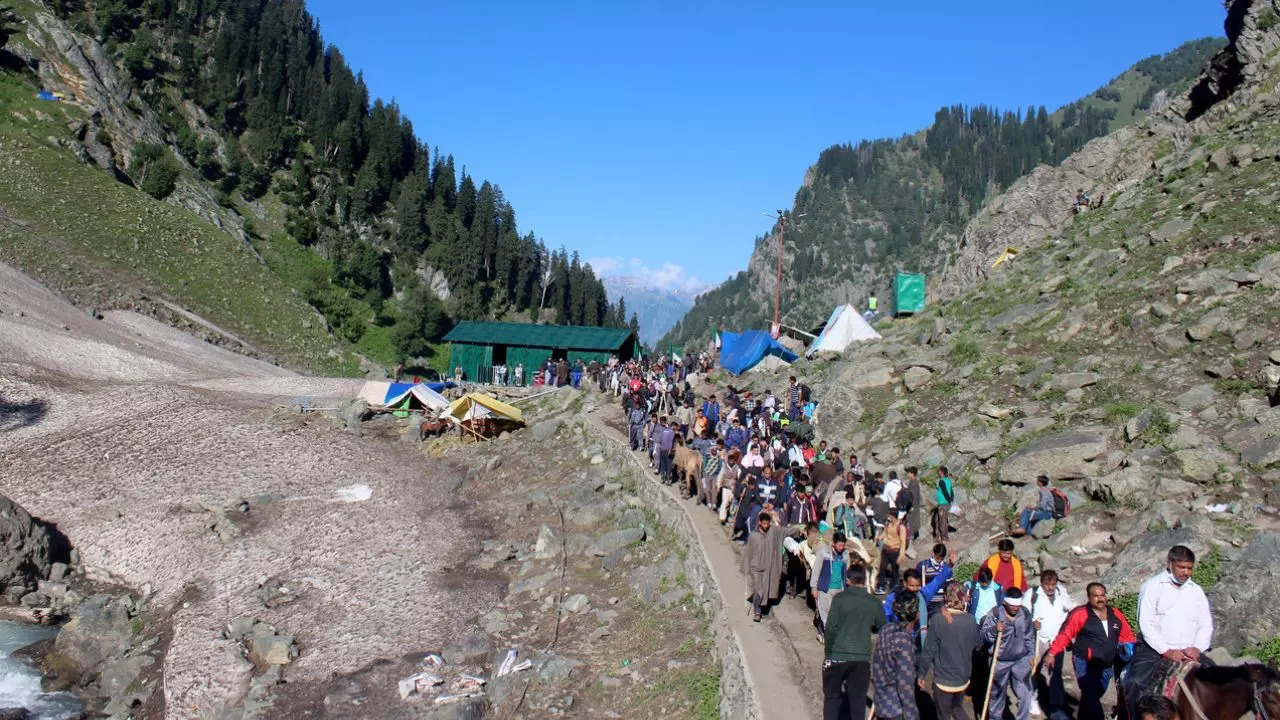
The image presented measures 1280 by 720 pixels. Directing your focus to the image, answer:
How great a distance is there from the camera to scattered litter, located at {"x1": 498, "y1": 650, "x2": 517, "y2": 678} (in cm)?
1638

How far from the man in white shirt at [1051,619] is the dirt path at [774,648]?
2665mm

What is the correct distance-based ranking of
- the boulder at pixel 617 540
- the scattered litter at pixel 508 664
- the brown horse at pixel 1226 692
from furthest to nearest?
the boulder at pixel 617 540 < the scattered litter at pixel 508 664 < the brown horse at pixel 1226 692

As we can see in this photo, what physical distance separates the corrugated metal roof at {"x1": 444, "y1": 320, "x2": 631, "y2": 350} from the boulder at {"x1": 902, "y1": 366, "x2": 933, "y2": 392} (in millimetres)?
25624

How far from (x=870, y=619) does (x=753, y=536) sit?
4.33 metres

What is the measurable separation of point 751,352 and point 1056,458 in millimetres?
22302

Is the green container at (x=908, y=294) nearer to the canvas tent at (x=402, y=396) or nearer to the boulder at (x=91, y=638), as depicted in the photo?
the canvas tent at (x=402, y=396)

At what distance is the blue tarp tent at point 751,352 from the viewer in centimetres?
4000

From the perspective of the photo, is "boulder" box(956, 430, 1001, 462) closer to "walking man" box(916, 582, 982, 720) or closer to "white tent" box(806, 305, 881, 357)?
"walking man" box(916, 582, 982, 720)

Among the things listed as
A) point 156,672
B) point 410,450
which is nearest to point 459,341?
point 410,450

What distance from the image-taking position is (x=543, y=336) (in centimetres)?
5262

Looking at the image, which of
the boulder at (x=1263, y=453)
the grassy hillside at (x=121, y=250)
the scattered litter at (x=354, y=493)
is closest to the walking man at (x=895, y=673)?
the boulder at (x=1263, y=453)

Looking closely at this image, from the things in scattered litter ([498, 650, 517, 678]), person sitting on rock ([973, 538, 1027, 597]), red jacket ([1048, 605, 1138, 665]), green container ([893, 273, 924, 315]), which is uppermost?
green container ([893, 273, 924, 315])

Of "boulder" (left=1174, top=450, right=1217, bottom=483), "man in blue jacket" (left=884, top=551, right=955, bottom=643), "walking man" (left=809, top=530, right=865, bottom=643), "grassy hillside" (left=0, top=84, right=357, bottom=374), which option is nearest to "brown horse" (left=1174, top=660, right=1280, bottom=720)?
"man in blue jacket" (left=884, top=551, right=955, bottom=643)

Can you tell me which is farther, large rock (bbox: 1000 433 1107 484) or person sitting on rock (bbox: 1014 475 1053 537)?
large rock (bbox: 1000 433 1107 484)
